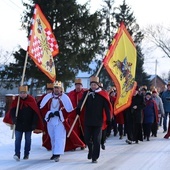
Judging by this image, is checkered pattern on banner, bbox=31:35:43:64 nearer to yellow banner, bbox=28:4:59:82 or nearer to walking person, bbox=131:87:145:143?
→ yellow banner, bbox=28:4:59:82

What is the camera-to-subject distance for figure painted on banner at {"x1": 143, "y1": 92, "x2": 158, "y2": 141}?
47.1 ft

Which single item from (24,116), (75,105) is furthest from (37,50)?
(24,116)

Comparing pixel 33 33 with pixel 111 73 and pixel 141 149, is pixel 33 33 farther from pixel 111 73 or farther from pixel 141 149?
pixel 141 149

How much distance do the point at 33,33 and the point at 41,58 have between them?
694 millimetres

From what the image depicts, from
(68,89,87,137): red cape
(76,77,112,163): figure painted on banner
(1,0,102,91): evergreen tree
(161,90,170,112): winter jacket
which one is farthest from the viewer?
(1,0,102,91): evergreen tree

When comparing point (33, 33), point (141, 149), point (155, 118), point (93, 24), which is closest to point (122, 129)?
point (155, 118)

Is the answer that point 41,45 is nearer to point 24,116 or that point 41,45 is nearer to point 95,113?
point 24,116

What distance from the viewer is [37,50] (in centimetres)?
1092

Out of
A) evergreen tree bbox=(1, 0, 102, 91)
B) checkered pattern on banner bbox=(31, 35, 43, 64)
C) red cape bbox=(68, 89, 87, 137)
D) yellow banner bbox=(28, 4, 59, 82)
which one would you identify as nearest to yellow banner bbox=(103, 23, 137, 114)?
red cape bbox=(68, 89, 87, 137)

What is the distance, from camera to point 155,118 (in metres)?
14.8

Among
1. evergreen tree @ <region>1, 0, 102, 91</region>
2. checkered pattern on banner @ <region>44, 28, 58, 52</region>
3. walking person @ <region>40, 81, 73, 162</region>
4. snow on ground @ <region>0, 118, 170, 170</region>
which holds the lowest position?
snow on ground @ <region>0, 118, 170, 170</region>

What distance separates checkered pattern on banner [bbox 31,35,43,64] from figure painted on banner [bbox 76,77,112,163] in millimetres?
2147

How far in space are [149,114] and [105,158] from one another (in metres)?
4.97

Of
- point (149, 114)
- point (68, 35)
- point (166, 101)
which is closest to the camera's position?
point (149, 114)
